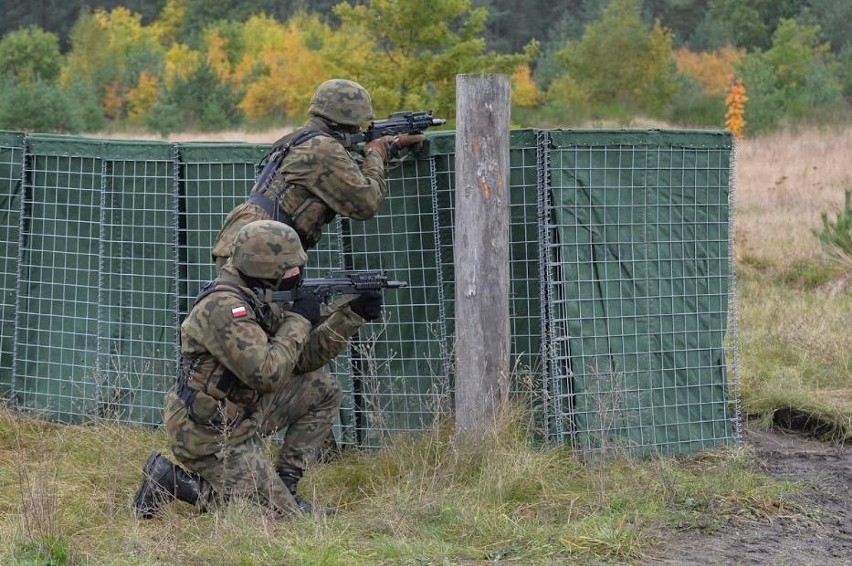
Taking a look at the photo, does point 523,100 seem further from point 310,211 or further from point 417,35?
point 310,211

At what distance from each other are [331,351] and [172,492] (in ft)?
3.45

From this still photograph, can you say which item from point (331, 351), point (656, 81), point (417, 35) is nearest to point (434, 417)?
point (331, 351)

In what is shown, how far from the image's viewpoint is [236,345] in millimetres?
5707

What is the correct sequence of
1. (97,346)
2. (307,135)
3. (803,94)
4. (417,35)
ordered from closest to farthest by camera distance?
(307,135) → (97,346) → (417,35) → (803,94)

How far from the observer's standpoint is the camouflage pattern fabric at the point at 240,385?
5738 mm

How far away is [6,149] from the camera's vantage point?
26.9ft

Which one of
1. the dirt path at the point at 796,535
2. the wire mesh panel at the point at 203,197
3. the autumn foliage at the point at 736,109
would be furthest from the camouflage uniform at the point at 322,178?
the autumn foliage at the point at 736,109

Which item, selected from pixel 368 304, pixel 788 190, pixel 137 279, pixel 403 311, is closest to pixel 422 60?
pixel 788 190

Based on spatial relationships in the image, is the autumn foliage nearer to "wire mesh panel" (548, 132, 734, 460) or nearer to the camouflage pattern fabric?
"wire mesh panel" (548, 132, 734, 460)

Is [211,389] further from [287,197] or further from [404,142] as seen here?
[404,142]

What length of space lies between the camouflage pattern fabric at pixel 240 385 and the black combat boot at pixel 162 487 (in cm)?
7

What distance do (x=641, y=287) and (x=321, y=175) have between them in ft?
6.36

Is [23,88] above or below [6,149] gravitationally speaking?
above

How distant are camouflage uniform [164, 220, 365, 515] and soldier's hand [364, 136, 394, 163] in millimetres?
989
